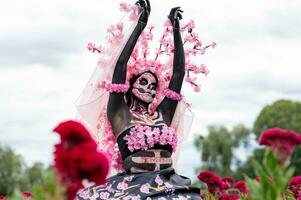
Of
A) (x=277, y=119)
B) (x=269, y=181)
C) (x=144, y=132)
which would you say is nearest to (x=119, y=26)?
(x=144, y=132)

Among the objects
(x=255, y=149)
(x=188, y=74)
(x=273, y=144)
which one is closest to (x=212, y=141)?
(x=255, y=149)

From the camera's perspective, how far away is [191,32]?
7.14m

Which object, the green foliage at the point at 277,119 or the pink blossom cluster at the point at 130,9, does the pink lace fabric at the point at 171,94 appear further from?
the green foliage at the point at 277,119

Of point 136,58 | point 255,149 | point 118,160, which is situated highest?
point 136,58

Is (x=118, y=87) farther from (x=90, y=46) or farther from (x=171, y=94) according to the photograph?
(x=90, y=46)

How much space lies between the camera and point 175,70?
669 centimetres

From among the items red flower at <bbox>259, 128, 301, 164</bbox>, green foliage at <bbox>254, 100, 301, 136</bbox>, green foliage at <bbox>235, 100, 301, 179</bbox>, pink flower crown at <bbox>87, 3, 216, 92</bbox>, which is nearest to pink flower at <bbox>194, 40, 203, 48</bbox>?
pink flower crown at <bbox>87, 3, 216, 92</bbox>

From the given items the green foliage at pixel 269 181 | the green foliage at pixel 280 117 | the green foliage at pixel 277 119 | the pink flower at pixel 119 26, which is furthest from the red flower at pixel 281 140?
the green foliage at pixel 280 117

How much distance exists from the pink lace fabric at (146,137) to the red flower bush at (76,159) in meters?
3.72

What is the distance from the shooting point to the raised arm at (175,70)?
6.53m

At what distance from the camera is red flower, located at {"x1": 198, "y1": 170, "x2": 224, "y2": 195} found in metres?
6.98

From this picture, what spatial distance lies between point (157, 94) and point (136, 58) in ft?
1.42

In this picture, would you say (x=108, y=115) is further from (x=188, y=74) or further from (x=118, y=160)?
(x=188, y=74)

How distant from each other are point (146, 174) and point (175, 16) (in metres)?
1.97
